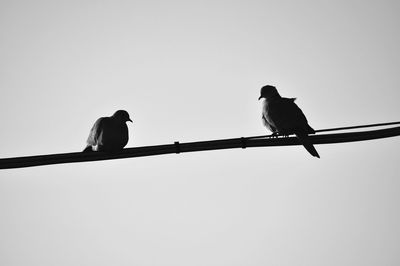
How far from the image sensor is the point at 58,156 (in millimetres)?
2871

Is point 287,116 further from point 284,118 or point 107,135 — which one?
point 107,135

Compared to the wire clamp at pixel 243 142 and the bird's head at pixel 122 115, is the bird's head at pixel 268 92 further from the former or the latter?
the wire clamp at pixel 243 142

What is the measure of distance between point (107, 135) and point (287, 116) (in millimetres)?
2448

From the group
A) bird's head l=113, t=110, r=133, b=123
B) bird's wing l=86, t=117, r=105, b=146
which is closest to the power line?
bird's wing l=86, t=117, r=105, b=146

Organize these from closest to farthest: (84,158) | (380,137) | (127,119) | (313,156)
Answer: (84,158)
(380,137)
(313,156)
(127,119)

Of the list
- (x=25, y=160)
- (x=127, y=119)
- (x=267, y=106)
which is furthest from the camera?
(x=127, y=119)

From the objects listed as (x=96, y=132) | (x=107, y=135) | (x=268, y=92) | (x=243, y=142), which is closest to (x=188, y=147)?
(x=243, y=142)

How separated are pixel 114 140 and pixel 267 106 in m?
2.32

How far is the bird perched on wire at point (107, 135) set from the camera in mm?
5023

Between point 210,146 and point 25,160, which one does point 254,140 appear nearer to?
point 210,146

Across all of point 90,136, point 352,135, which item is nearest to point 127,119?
point 90,136

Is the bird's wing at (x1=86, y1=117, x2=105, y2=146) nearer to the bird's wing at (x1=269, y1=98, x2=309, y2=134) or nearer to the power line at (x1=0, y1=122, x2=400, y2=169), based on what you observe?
the power line at (x1=0, y1=122, x2=400, y2=169)

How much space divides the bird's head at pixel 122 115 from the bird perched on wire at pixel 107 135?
0.34 meters

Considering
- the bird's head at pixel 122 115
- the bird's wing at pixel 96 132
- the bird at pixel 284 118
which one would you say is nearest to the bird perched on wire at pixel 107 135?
the bird's wing at pixel 96 132
